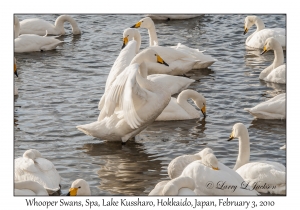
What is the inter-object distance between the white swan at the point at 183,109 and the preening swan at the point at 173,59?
2.53 m

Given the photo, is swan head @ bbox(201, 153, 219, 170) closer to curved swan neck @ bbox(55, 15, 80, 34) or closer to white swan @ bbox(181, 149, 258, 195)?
white swan @ bbox(181, 149, 258, 195)

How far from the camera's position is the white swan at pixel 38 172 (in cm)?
1016

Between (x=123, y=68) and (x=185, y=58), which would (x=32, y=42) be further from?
(x=123, y=68)

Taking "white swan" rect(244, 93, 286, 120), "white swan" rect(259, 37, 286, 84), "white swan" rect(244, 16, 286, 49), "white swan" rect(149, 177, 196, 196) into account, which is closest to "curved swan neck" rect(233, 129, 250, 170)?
"white swan" rect(149, 177, 196, 196)

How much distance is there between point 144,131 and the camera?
13.3m

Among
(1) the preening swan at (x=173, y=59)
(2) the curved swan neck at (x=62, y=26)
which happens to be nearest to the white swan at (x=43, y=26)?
(2) the curved swan neck at (x=62, y=26)

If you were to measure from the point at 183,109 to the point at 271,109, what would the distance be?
5.46ft

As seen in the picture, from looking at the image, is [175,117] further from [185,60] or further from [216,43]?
[216,43]

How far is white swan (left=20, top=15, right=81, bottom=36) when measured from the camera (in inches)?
830

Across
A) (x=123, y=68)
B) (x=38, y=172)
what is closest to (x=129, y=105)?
(x=38, y=172)

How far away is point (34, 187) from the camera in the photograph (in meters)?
9.40

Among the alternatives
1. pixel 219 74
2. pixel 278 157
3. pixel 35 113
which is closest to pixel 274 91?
pixel 219 74

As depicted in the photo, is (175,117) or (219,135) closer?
(219,135)

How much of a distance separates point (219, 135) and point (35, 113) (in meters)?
3.72
